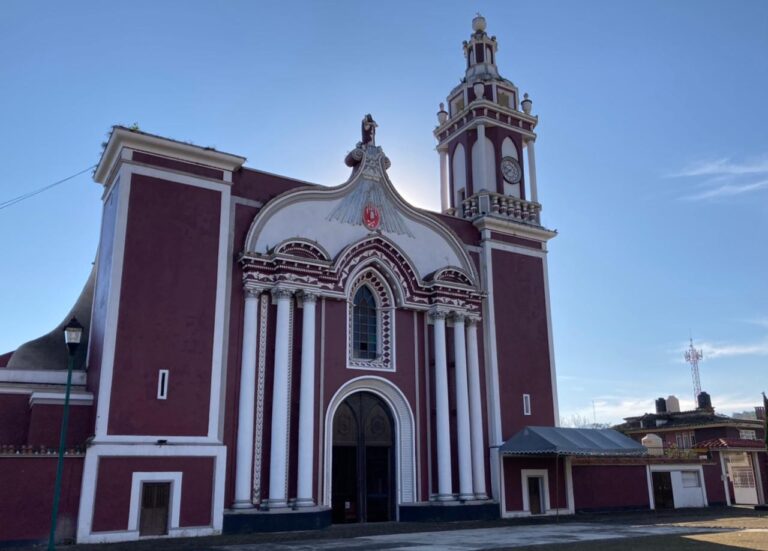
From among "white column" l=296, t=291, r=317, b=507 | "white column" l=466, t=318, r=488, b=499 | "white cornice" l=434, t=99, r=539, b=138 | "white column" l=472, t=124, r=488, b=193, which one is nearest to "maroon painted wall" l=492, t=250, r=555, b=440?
"white column" l=466, t=318, r=488, b=499

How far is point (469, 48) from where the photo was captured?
31844mm

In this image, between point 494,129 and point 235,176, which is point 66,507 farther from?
point 494,129

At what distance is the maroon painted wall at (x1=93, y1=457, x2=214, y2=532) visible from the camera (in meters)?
16.8

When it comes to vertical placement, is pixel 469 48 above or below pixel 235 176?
above

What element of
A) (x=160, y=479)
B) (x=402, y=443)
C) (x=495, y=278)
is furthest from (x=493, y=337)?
(x=160, y=479)

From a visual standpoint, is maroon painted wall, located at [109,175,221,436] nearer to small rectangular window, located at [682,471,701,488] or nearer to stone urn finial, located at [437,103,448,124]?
stone urn finial, located at [437,103,448,124]

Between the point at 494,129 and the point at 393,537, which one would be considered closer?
the point at 393,537

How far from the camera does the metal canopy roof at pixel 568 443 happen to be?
22.7m

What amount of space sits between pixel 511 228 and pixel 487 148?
11.7 ft

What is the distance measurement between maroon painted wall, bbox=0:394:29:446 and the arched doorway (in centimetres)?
860

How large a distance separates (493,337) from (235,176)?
10715 mm

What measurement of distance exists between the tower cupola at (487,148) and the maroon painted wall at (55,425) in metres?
15.3

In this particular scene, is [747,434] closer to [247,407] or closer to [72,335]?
[247,407]

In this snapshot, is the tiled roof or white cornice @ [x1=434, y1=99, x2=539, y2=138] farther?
the tiled roof
